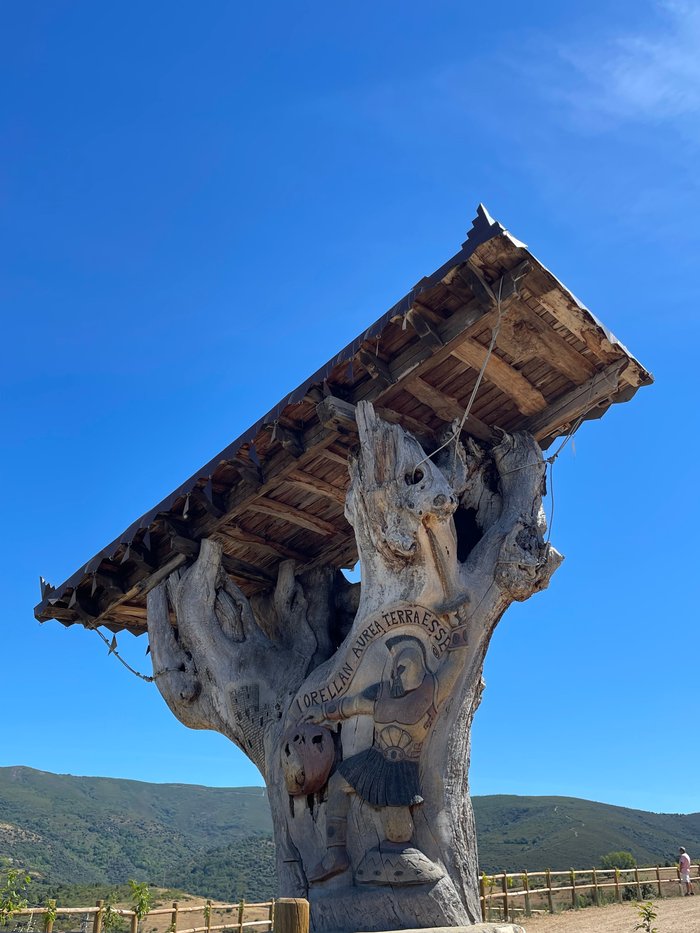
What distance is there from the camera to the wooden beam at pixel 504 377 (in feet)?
25.5

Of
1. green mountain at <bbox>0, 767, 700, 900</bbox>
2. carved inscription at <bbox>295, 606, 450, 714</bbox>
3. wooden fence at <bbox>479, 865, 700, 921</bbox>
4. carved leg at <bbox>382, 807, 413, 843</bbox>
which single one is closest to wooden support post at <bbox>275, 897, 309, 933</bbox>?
carved leg at <bbox>382, 807, 413, 843</bbox>

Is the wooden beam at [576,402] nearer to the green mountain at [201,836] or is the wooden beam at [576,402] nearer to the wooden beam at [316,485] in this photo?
the wooden beam at [316,485]

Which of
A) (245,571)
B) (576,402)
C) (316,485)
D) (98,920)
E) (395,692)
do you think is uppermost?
(576,402)

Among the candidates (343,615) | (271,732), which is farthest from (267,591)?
(271,732)

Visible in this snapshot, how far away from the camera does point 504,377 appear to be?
8141mm

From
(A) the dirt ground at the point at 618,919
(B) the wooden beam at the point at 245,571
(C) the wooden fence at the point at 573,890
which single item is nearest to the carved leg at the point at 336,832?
(B) the wooden beam at the point at 245,571

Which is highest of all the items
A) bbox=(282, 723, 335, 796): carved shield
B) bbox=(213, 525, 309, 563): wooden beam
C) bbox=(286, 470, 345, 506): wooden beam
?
bbox=(286, 470, 345, 506): wooden beam

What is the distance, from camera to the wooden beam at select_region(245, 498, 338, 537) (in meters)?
9.44

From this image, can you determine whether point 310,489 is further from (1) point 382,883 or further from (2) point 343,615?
(1) point 382,883

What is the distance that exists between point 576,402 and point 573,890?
13089 mm

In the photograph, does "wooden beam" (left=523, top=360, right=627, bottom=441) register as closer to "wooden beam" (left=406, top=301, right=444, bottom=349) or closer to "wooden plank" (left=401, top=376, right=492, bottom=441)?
"wooden plank" (left=401, top=376, right=492, bottom=441)

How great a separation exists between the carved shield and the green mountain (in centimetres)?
2573

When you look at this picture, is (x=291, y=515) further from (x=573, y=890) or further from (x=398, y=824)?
(x=573, y=890)

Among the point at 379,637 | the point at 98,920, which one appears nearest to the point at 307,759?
the point at 379,637
